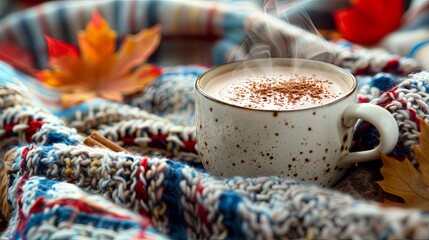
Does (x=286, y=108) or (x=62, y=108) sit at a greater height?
(x=286, y=108)

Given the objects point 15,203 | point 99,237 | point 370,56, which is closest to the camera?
point 99,237

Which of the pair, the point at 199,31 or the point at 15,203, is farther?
the point at 199,31

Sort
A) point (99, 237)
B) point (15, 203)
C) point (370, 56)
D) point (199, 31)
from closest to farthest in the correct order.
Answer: point (99, 237)
point (15, 203)
point (370, 56)
point (199, 31)

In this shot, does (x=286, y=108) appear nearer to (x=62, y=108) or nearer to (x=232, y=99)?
(x=232, y=99)

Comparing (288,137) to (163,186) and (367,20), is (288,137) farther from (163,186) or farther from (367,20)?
(367,20)

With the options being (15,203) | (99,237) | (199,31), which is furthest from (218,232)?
(199,31)

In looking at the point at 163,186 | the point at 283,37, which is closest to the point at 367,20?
the point at 283,37

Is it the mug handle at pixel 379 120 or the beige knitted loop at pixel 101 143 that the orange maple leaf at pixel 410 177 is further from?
the beige knitted loop at pixel 101 143

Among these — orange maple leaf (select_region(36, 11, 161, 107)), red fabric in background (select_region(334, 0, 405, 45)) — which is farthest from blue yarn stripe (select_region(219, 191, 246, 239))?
red fabric in background (select_region(334, 0, 405, 45))

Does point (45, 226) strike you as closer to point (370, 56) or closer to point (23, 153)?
point (23, 153)
